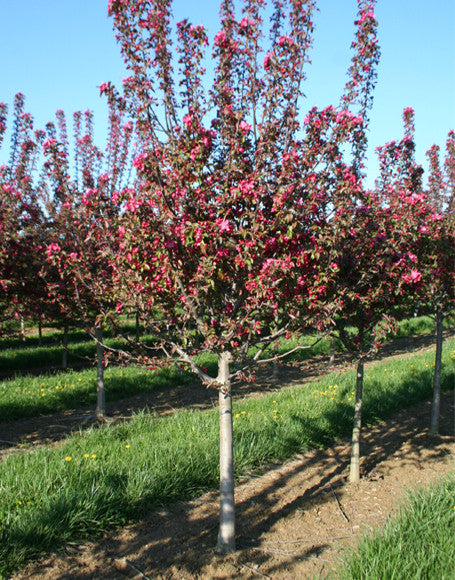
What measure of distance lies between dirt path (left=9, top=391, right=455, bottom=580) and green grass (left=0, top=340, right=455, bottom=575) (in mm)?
178

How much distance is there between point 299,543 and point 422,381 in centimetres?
674

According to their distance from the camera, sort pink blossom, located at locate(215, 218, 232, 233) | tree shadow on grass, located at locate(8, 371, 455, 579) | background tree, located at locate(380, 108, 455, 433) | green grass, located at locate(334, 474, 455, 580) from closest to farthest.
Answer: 1. green grass, located at locate(334, 474, 455, 580)
2. pink blossom, located at locate(215, 218, 232, 233)
3. tree shadow on grass, located at locate(8, 371, 455, 579)
4. background tree, located at locate(380, 108, 455, 433)

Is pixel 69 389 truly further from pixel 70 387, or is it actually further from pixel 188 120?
pixel 188 120

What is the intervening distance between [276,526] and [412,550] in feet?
5.09

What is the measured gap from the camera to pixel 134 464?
5.03 meters

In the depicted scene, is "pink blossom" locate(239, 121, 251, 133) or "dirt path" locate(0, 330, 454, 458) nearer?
"pink blossom" locate(239, 121, 251, 133)

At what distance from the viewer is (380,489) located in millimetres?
5352

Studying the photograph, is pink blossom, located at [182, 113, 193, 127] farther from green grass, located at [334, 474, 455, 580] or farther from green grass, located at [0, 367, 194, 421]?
green grass, located at [0, 367, 194, 421]

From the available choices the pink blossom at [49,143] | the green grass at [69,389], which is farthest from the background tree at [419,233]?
the green grass at [69,389]

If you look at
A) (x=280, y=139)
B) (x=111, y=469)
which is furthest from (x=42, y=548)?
(x=280, y=139)

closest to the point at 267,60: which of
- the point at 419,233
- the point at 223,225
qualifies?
the point at 223,225

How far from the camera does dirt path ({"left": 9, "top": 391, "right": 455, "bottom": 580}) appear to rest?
3.74m

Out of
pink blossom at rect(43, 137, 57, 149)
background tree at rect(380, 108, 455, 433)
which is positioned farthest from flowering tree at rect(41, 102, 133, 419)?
background tree at rect(380, 108, 455, 433)

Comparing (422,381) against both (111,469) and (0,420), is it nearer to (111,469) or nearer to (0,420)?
(111,469)
